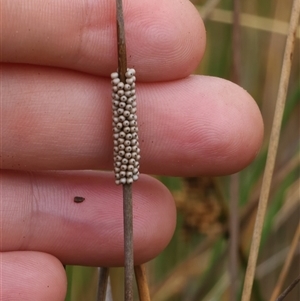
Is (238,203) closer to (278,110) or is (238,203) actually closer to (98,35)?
(278,110)

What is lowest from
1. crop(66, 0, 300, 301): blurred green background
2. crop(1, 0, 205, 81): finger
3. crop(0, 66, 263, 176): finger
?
crop(66, 0, 300, 301): blurred green background

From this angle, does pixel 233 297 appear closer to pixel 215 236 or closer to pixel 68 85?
pixel 215 236

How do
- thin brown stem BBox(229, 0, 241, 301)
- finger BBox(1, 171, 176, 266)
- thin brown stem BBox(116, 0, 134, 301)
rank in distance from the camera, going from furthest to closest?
thin brown stem BBox(229, 0, 241, 301)
finger BBox(1, 171, 176, 266)
thin brown stem BBox(116, 0, 134, 301)

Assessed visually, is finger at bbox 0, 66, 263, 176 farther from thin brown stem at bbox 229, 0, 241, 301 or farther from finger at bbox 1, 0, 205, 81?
thin brown stem at bbox 229, 0, 241, 301

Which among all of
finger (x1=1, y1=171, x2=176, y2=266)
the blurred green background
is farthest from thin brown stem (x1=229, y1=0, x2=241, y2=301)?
finger (x1=1, y1=171, x2=176, y2=266)

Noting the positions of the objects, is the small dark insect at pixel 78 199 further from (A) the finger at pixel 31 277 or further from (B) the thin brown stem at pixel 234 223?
(B) the thin brown stem at pixel 234 223

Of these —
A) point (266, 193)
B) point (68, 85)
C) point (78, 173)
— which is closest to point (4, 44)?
point (68, 85)

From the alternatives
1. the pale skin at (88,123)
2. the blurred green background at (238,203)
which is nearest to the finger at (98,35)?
the pale skin at (88,123)
